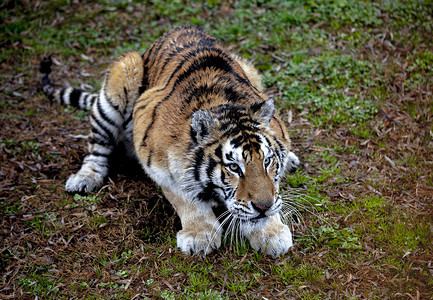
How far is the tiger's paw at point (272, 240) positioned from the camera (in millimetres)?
3635

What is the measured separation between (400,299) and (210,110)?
6.70 feet

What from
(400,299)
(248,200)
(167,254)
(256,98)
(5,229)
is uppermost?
(256,98)

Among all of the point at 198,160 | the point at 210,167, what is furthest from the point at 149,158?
the point at 210,167

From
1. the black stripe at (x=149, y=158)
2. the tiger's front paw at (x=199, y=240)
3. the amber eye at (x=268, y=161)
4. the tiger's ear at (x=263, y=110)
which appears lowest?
the tiger's front paw at (x=199, y=240)

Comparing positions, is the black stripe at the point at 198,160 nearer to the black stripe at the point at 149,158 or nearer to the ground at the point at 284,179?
the black stripe at the point at 149,158

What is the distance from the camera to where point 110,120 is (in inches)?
198

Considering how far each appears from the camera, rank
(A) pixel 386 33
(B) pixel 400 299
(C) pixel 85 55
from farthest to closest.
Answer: (C) pixel 85 55, (A) pixel 386 33, (B) pixel 400 299

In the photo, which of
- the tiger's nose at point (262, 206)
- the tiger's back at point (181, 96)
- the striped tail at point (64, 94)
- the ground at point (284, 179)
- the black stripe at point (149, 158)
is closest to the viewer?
the tiger's nose at point (262, 206)

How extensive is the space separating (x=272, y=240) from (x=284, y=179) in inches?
41.5

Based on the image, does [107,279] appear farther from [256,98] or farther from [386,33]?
[386,33]

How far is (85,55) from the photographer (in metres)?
7.14

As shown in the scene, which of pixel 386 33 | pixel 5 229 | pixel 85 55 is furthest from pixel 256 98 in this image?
pixel 85 55

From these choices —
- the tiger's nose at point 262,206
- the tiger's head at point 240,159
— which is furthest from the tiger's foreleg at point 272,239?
the tiger's nose at point 262,206

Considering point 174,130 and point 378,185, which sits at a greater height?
point 174,130
